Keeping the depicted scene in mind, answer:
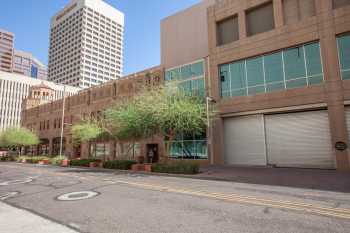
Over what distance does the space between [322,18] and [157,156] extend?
76.2ft

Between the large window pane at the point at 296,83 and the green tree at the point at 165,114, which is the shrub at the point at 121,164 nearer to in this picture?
the green tree at the point at 165,114

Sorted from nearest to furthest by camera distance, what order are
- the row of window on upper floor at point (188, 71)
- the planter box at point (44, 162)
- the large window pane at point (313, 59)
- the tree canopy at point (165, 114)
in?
1. the tree canopy at point (165, 114)
2. the large window pane at point (313, 59)
3. the row of window on upper floor at point (188, 71)
4. the planter box at point (44, 162)

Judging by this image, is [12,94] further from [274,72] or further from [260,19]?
[274,72]

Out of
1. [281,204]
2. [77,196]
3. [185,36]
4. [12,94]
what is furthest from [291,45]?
[12,94]

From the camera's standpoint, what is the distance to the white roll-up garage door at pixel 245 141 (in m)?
21.9

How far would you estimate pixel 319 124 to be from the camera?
19.2 meters

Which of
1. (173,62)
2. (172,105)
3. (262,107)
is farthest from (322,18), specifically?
(173,62)

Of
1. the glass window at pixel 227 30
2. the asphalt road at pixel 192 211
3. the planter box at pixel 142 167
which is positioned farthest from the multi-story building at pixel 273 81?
the asphalt road at pixel 192 211

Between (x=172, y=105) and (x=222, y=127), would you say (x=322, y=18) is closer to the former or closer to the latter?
(x=222, y=127)

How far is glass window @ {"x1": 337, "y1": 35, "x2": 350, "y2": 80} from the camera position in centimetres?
1819

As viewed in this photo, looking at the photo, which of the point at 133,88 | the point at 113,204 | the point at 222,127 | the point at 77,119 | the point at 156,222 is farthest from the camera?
the point at 77,119

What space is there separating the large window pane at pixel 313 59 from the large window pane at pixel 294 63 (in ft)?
1.24

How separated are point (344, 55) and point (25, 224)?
2238cm

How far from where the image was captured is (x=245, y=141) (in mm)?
22953
